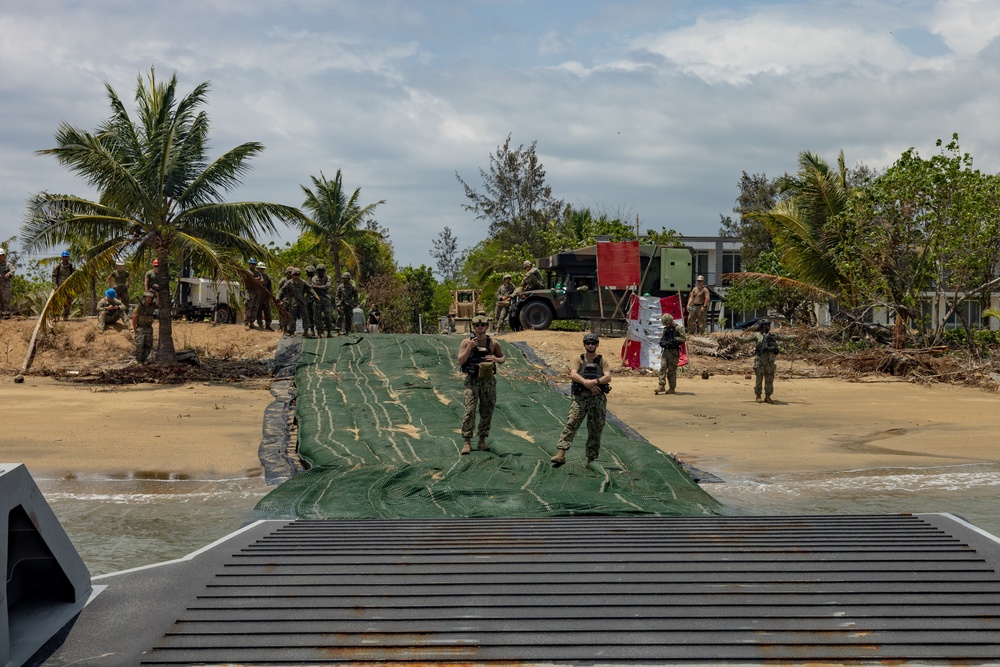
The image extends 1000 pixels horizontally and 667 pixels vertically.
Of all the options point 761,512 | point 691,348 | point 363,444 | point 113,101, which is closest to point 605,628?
point 761,512

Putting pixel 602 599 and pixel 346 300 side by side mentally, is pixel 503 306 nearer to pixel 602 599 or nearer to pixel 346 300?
pixel 346 300

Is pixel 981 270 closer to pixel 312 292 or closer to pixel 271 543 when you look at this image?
pixel 312 292

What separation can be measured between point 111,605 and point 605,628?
7.21ft

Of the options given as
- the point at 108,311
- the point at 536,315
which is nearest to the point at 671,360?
the point at 536,315

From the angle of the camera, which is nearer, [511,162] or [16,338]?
[16,338]

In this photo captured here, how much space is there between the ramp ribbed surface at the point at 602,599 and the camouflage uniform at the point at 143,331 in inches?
612

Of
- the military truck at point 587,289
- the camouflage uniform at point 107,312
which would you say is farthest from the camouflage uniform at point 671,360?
the camouflage uniform at point 107,312

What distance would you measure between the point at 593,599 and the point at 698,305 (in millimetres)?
20740

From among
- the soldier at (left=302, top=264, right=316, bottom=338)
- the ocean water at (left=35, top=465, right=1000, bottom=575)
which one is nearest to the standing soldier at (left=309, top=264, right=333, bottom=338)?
the soldier at (left=302, top=264, right=316, bottom=338)

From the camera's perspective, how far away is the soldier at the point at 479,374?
1098cm

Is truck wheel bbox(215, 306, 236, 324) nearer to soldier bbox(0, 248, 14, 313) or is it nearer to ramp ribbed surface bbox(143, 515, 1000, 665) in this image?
soldier bbox(0, 248, 14, 313)

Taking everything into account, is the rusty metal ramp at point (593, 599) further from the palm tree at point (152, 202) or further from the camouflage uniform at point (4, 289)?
the camouflage uniform at point (4, 289)

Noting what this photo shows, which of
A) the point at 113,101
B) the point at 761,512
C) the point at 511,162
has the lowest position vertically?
the point at 761,512

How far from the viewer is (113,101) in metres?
18.7
